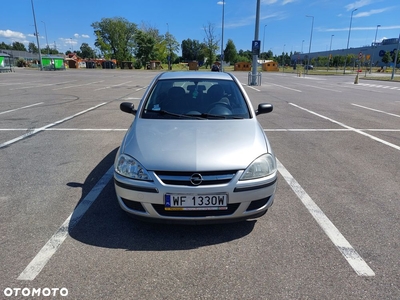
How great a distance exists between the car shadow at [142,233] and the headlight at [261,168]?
2.16ft

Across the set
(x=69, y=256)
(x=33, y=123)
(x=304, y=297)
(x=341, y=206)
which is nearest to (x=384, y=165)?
(x=341, y=206)

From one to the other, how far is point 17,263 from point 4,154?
3.62 metres

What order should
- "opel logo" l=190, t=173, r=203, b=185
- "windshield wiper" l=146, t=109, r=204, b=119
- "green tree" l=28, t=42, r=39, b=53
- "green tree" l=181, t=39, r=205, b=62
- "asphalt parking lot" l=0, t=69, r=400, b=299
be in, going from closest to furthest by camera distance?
1. "asphalt parking lot" l=0, t=69, r=400, b=299
2. "opel logo" l=190, t=173, r=203, b=185
3. "windshield wiper" l=146, t=109, r=204, b=119
4. "green tree" l=181, t=39, r=205, b=62
5. "green tree" l=28, t=42, r=39, b=53

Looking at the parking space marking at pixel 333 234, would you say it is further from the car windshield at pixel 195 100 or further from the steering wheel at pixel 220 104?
the steering wheel at pixel 220 104

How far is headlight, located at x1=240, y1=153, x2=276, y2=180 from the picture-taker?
2.67 meters

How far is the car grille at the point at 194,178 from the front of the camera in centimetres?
253

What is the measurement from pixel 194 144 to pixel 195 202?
A: 0.61 m

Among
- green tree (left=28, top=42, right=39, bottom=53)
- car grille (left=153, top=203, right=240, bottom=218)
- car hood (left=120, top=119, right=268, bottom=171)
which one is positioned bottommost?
car grille (left=153, top=203, right=240, bottom=218)

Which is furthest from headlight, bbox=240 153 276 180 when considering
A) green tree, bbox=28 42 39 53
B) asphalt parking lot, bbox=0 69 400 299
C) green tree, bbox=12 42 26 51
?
green tree, bbox=12 42 26 51

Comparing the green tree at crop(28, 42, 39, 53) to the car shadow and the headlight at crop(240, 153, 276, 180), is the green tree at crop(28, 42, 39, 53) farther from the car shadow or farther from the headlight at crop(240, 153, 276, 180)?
the headlight at crop(240, 153, 276, 180)

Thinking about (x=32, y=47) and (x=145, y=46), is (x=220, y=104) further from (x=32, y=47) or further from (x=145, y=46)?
(x=32, y=47)

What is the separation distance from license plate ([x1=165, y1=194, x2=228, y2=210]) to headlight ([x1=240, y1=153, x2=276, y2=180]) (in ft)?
0.95

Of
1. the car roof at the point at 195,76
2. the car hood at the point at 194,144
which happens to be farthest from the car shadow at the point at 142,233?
the car roof at the point at 195,76

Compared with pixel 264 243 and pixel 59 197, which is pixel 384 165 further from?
pixel 59 197
